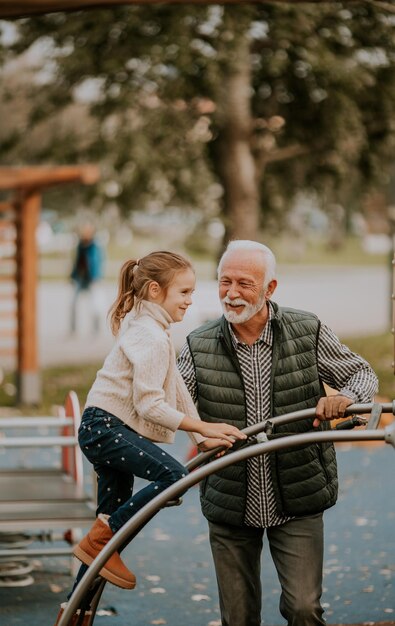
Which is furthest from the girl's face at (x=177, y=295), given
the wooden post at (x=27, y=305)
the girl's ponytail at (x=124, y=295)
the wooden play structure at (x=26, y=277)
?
the wooden post at (x=27, y=305)

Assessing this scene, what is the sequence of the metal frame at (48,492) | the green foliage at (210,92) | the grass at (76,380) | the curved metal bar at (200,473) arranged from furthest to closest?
the green foliage at (210,92) < the grass at (76,380) < the metal frame at (48,492) < the curved metal bar at (200,473)

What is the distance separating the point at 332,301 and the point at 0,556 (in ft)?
75.6

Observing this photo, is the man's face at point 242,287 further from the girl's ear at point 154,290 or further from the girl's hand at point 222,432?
the girl's hand at point 222,432

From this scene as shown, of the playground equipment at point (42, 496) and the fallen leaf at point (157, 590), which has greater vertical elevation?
the playground equipment at point (42, 496)

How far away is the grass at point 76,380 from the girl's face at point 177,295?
382 inches

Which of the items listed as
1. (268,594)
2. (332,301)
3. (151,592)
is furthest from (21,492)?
(332,301)

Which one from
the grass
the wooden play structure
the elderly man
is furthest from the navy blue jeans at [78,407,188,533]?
the grass

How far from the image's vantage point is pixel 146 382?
4.56m

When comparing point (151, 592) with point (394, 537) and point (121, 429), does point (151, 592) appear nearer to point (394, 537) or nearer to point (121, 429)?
point (394, 537)

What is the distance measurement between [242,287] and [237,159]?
47.5 ft

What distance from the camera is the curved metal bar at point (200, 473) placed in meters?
4.29

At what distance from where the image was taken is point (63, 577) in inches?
305

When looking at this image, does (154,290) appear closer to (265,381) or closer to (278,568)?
(265,381)

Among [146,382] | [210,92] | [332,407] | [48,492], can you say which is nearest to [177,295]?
[146,382]
